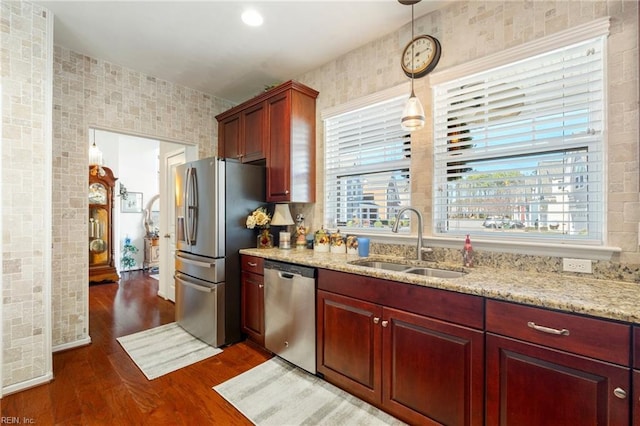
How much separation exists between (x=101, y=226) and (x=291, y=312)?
476 cm

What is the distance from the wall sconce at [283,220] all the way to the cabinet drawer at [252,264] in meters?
0.37

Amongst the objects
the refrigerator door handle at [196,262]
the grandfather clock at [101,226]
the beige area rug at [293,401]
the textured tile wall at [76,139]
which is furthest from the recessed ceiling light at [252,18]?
the grandfather clock at [101,226]

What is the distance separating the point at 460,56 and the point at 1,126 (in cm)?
332

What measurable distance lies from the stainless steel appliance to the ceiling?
1.09 meters

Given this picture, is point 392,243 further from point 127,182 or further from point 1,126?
point 127,182

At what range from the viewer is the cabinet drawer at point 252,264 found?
2619 mm

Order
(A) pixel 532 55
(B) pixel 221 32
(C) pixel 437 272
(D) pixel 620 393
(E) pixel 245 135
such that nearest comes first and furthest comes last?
(D) pixel 620 393
(A) pixel 532 55
(C) pixel 437 272
(B) pixel 221 32
(E) pixel 245 135

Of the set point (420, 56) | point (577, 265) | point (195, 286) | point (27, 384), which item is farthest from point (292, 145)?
point (27, 384)

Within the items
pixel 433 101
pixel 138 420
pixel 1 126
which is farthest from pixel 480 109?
pixel 1 126

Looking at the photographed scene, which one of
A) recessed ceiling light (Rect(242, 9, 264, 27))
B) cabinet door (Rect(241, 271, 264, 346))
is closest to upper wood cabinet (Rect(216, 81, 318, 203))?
recessed ceiling light (Rect(242, 9, 264, 27))

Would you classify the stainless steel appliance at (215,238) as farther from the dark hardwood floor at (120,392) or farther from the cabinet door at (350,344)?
the cabinet door at (350,344)

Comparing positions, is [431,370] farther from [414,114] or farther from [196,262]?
[196,262]

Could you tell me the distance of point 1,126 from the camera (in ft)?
6.59

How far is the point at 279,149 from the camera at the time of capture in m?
2.94
